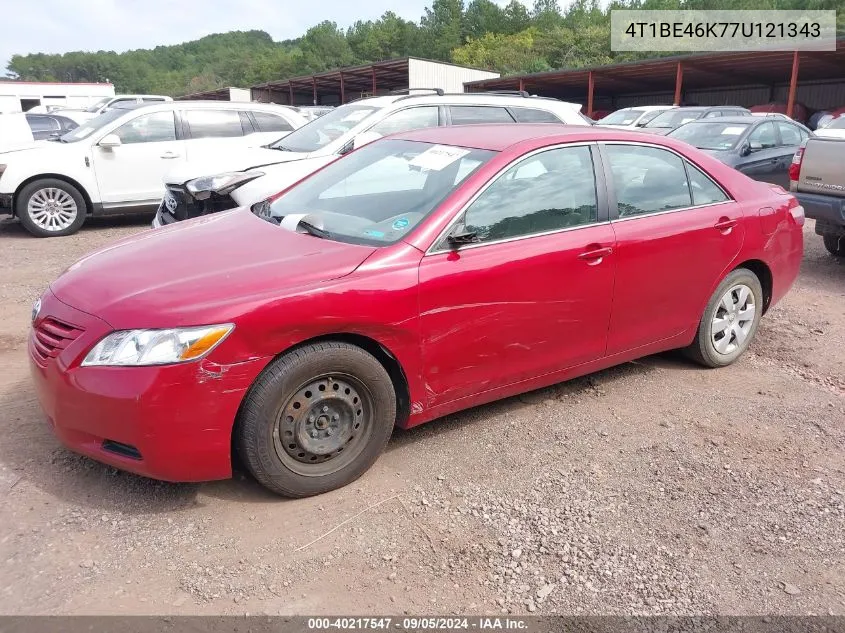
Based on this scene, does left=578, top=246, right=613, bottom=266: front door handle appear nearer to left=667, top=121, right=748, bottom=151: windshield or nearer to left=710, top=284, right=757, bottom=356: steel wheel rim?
left=710, top=284, right=757, bottom=356: steel wheel rim

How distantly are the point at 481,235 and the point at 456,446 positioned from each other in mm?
1107

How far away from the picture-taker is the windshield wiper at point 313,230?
137 inches

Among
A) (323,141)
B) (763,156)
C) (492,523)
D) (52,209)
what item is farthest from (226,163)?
(763,156)

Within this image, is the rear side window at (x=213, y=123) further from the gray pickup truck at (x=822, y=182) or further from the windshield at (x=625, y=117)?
the windshield at (x=625, y=117)

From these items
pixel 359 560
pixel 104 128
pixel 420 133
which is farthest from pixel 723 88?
pixel 359 560

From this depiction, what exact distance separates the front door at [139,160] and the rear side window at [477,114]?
4.08 metres

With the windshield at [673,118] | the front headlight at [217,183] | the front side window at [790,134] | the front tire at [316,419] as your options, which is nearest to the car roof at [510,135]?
the front tire at [316,419]

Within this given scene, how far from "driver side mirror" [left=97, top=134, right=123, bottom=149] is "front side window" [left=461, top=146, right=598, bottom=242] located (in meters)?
7.23

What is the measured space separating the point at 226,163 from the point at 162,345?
4.78 m

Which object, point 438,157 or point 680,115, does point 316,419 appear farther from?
point 680,115

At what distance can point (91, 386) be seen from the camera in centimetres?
277

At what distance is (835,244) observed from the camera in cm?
793

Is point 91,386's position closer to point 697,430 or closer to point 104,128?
point 697,430

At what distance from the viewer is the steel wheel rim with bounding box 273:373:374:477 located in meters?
3.00
